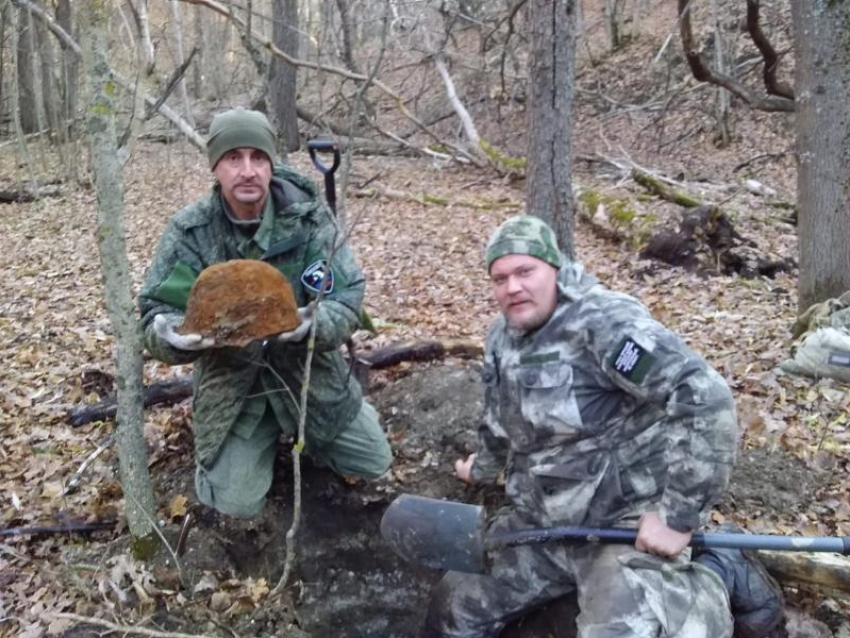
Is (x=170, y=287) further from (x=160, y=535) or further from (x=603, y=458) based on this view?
(x=603, y=458)

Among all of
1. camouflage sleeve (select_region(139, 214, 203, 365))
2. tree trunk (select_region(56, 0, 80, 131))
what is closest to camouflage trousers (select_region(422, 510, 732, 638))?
camouflage sleeve (select_region(139, 214, 203, 365))

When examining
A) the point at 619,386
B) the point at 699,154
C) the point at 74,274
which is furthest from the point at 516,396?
the point at 699,154

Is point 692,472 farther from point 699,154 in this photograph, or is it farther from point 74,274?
point 699,154

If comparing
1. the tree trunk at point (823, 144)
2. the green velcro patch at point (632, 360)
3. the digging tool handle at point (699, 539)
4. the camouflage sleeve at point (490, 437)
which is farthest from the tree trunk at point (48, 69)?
the green velcro patch at point (632, 360)

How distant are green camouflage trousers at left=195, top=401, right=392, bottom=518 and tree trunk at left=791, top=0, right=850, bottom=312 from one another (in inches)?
130

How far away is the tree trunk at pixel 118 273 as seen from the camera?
2.88m

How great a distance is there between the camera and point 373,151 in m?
14.2

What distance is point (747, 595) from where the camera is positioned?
273cm

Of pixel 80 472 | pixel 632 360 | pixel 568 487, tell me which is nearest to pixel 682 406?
pixel 632 360

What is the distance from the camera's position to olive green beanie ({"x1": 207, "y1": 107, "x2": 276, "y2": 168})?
3244 millimetres

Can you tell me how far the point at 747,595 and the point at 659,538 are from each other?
0.51 metres

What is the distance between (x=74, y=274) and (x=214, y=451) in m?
5.30

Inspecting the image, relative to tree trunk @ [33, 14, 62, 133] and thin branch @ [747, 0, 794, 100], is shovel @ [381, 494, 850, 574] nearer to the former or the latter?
thin branch @ [747, 0, 794, 100]

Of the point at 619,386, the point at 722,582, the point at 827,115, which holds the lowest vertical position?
the point at 722,582
